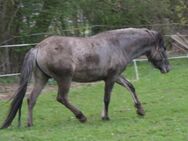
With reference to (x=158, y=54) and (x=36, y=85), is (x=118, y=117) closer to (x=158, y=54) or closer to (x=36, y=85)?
(x=158, y=54)

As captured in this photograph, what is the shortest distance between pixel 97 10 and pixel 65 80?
9.53 m

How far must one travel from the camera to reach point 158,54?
10.0 meters

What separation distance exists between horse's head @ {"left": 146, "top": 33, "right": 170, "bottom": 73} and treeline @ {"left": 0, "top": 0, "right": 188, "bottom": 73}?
590cm

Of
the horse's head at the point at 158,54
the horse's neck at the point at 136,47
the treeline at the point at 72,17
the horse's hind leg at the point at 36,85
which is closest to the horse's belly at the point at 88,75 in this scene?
the horse's hind leg at the point at 36,85

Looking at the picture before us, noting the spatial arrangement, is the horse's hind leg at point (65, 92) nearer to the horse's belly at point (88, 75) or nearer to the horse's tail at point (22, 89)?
the horse's belly at point (88, 75)

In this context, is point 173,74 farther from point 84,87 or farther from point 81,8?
point 81,8

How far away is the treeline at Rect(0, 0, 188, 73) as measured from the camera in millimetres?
15383

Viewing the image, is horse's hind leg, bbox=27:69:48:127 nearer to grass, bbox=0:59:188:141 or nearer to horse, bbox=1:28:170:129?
horse, bbox=1:28:170:129

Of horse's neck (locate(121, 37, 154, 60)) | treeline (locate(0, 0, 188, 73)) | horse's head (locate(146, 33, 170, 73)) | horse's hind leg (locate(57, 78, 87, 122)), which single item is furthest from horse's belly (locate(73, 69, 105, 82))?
treeline (locate(0, 0, 188, 73))

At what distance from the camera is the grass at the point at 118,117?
7.78 m

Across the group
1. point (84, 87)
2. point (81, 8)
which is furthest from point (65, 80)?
point (81, 8)

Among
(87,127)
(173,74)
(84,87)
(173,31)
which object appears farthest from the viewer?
(173,31)

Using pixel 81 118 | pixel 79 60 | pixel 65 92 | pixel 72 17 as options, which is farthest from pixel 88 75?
pixel 72 17

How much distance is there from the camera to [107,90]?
9430 millimetres
